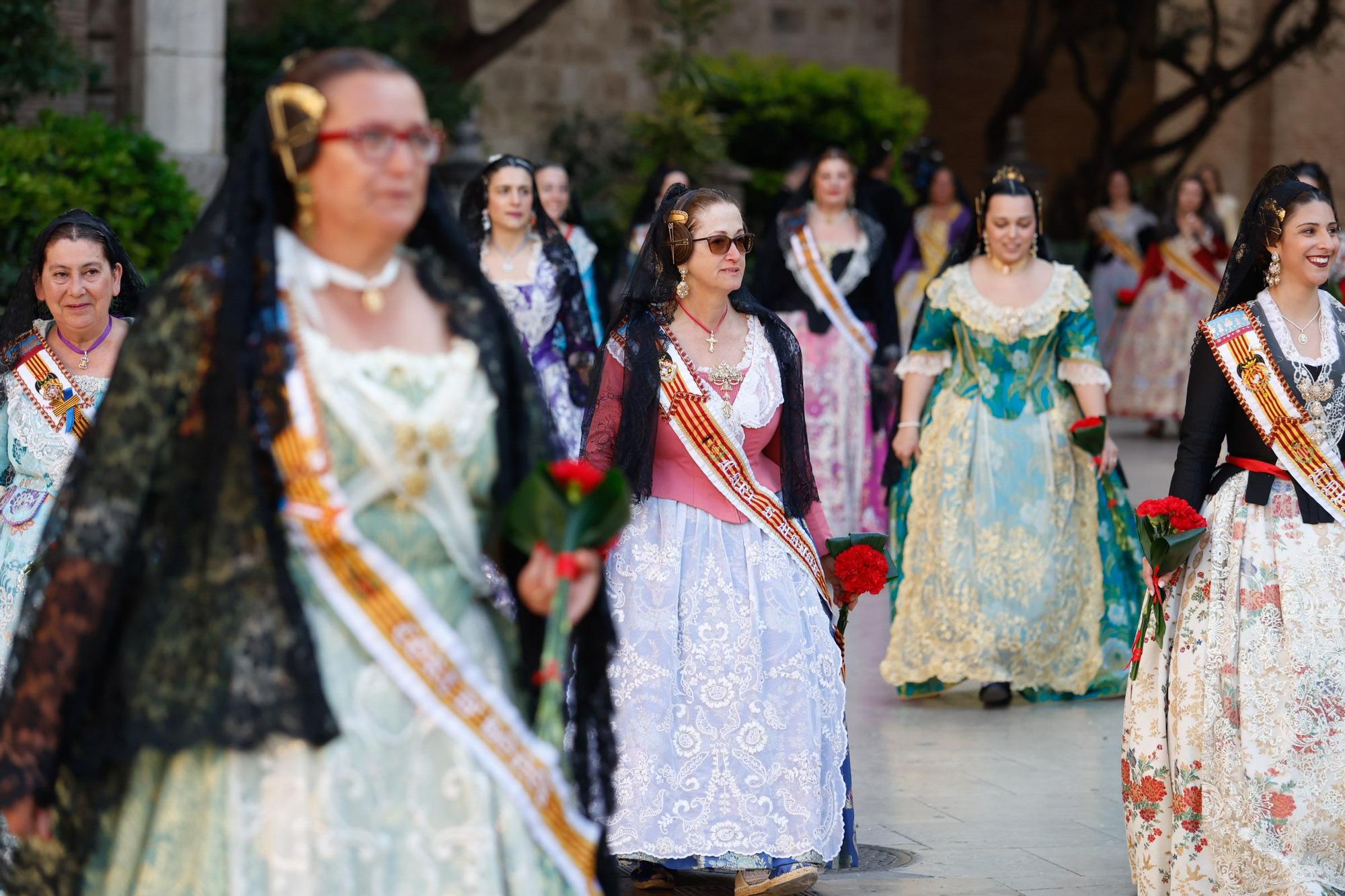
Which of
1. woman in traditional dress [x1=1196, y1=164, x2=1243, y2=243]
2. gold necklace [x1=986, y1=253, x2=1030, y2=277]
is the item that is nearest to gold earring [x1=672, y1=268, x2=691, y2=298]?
gold necklace [x1=986, y1=253, x2=1030, y2=277]

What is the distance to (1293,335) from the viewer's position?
5.08m

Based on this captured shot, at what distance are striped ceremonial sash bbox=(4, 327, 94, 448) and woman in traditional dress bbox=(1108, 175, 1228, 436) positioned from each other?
11.6 m

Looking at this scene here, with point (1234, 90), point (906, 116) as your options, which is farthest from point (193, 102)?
point (1234, 90)

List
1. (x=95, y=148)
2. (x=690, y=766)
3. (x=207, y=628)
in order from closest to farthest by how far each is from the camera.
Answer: (x=207, y=628)
(x=690, y=766)
(x=95, y=148)

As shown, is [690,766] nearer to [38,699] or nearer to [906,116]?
[38,699]

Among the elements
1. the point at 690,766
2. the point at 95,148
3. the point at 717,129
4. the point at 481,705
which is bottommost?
the point at 690,766

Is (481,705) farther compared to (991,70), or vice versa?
(991,70)

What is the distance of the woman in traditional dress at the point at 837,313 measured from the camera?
10.2 metres

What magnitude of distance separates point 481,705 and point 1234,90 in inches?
771

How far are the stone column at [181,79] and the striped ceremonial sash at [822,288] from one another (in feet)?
11.6

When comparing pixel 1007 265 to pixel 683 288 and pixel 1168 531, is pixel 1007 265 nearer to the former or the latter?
pixel 683 288

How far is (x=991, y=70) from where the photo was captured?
80.2 feet

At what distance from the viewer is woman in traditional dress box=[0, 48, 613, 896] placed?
291cm

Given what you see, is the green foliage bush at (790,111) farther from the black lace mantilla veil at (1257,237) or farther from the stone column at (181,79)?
the black lace mantilla veil at (1257,237)
